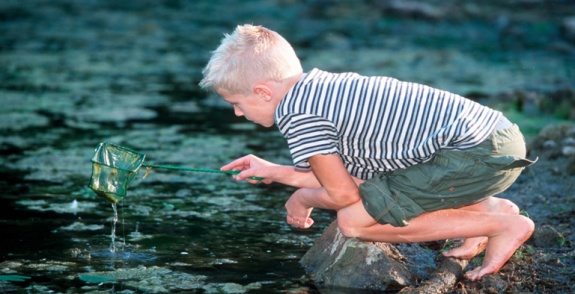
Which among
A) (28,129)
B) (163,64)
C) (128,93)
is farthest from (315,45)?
(28,129)

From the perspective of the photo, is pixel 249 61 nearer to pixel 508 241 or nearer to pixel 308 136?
pixel 308 136

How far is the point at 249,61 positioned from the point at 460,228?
1258 millimetres

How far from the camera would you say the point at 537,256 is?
4852 millimetres

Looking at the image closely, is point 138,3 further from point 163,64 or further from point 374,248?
point 374,248

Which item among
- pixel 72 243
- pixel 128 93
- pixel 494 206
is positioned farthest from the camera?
pixel 128 93

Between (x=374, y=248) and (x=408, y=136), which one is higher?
(x=408, y=136)

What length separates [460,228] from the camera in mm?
4465

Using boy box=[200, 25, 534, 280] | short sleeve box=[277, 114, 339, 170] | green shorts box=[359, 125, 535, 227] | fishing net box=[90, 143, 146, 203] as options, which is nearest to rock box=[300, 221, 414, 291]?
boy box=[200, 25, 534, 280]

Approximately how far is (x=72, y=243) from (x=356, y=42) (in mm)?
9928

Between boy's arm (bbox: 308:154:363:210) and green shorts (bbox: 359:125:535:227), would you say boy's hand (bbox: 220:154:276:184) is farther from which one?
green shorts (bbox: 359:125:535:227)

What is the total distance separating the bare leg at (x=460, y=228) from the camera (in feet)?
14.6

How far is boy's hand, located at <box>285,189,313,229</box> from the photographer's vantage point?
15.4 feet

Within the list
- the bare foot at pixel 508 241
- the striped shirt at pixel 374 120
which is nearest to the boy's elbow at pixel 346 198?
the striped shirt at pixel 374 120

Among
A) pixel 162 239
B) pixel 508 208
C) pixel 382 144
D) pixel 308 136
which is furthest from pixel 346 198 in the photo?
pixel 162 239
